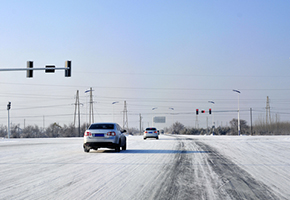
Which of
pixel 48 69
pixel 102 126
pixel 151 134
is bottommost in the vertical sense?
pixel 151 134

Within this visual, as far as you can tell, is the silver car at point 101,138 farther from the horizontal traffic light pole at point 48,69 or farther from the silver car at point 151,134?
the silver car at point 151,134

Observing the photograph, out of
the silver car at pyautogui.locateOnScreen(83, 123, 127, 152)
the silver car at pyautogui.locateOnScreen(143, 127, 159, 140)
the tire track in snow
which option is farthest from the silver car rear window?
the silver car at pyautogui.locateOnScreen(143, 127, 159, 140)

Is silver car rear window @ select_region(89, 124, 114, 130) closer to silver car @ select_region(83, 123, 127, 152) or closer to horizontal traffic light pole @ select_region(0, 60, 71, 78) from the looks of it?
silver car @ select_region(83, 123, 127, 152)

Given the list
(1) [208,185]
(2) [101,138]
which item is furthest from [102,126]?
(1) [208,185]

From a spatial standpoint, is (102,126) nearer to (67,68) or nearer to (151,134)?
(67,68)

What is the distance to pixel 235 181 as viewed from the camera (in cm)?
850

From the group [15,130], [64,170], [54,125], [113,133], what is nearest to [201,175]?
[64,170]

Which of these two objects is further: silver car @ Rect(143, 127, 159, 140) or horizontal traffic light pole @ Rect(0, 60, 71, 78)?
silver car @ Rect(143, 127, 159, 140)

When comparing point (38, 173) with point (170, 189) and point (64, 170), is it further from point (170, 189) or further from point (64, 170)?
point (170, 189)

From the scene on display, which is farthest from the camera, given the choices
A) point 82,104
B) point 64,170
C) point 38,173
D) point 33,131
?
point 33,131

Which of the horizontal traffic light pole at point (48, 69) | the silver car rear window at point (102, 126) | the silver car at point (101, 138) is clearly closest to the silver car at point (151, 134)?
the horizontal traffic light pole at point (48, 69)

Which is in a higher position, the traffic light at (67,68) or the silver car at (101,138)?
the traffic light at (67,68)

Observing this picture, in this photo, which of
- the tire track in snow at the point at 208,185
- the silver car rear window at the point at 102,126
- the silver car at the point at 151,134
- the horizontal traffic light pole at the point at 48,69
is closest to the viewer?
the tire track in snow at the point at 208,185

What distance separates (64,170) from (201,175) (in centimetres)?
441
